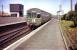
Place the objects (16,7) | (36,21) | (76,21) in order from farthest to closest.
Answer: (16,7)
(36,21)
(76,21)

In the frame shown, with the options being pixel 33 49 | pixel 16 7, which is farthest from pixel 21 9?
pixel 33 49

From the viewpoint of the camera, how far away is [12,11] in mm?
65938

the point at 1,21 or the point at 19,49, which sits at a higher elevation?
the point at 1,21

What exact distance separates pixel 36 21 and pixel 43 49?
28778 mm

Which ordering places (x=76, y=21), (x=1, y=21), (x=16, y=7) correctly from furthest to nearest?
(x=16, y=7) → (x=76, y=21) → (x=1, y=21)

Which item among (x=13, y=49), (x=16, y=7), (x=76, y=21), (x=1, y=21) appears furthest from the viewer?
(x=16, y=7)

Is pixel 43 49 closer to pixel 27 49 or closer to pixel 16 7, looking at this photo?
pixel 27 49

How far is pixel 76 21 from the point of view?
32688 mm

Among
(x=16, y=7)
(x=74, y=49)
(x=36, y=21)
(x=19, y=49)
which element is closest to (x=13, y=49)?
(x=19, y=49)

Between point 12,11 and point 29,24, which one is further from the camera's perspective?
point 12,11

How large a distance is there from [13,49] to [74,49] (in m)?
3.59

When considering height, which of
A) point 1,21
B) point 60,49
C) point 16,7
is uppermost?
point 16,7

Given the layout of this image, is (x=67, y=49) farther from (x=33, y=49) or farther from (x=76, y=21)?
(x=76, y=21)

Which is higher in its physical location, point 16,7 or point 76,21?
point 16,7
